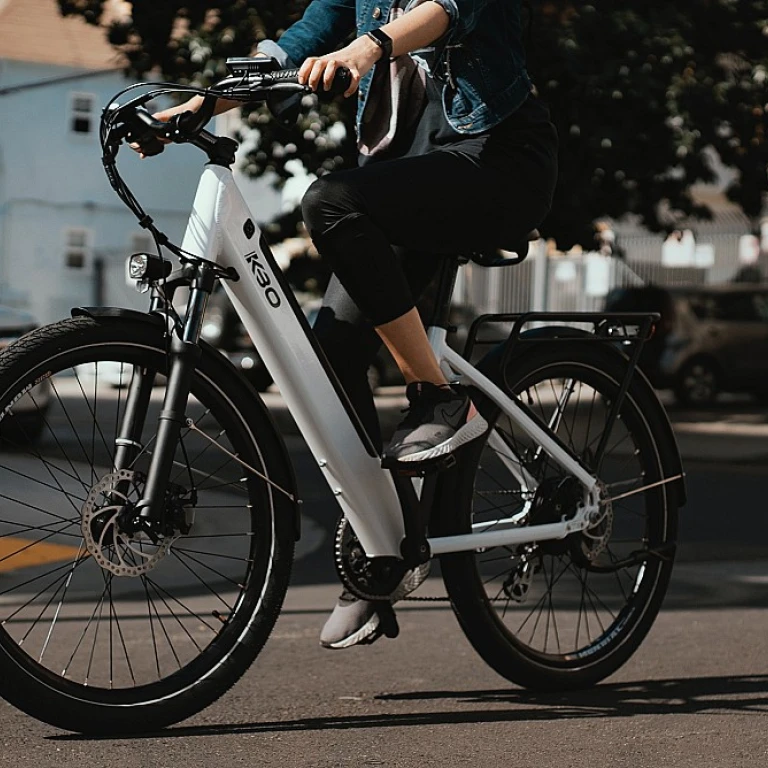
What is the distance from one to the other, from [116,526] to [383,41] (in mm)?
1153

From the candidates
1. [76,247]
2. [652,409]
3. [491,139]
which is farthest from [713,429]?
[76,247]

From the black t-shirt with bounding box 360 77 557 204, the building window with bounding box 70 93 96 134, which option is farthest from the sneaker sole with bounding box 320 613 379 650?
the building window with bounding box 70 93 96 134

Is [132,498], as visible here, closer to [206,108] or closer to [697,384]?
[206,108]

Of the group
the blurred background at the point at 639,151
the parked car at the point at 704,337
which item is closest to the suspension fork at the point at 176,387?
the blurred background at the point at 639,151

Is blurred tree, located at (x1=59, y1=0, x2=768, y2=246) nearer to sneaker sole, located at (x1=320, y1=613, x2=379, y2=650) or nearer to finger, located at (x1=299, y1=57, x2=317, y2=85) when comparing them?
sneaker sole, located at (x1=320, y1=613, x2=379, y2=650)

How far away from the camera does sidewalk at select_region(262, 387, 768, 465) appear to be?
46.6 feet

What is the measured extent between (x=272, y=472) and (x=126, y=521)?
1.32 ft

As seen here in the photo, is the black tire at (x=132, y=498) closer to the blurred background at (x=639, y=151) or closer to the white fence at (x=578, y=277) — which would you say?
the blurred background at (x=639, y=151)

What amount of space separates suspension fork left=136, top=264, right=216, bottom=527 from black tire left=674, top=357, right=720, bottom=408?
64.1ft

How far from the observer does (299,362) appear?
3.75 m

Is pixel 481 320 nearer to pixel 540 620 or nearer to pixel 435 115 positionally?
pixel 435 115

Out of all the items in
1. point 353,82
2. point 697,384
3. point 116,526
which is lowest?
point 697,384

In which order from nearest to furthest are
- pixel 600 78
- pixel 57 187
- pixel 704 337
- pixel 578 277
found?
pixel 600 78, pixel 704 337, pixel 578 277, pixel 57 187

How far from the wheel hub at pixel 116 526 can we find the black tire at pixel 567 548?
2.81 feet
